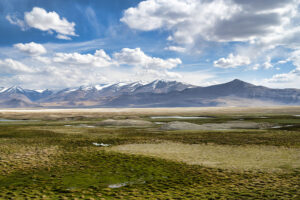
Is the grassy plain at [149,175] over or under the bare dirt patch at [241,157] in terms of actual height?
over

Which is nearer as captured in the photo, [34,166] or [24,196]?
[24,196]

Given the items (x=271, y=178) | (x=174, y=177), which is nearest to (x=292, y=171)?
(x=271, y=178)

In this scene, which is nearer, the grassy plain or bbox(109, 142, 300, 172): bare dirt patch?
the grassy plain

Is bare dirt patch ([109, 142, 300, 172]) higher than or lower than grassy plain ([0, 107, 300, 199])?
lower

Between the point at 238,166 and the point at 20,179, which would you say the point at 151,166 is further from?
the point at 20,179

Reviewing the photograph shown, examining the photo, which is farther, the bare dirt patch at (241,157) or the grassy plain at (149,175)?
the bare dirt patch at (241,157)

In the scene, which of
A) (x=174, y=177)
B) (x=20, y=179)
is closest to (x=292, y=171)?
Answer: (x=174, y=177)

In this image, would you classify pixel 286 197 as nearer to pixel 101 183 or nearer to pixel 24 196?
pixel 101 183

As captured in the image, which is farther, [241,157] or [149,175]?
[241,157]

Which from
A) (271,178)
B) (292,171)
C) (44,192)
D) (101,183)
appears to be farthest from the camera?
(292,171)

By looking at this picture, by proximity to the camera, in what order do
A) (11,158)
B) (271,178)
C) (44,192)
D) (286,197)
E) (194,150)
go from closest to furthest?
(286,197) < (44,192) < (271,178) < (11,158) < (194,150)
